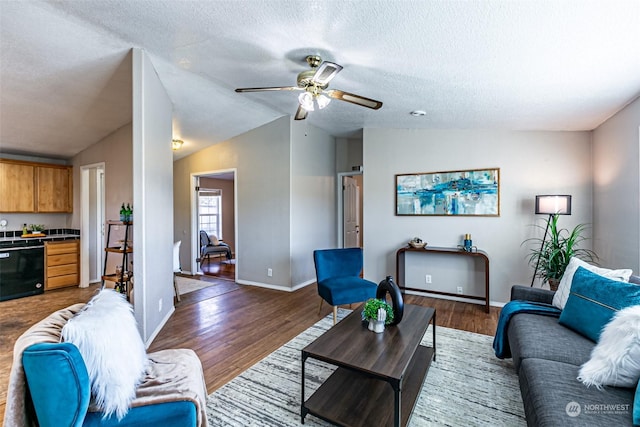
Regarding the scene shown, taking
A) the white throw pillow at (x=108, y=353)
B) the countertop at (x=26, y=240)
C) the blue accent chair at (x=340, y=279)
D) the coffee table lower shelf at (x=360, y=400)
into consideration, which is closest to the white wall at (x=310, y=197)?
the blue accent chair at (x=340, y=279)

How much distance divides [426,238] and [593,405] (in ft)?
10.6

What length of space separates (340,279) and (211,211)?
5.83 meters

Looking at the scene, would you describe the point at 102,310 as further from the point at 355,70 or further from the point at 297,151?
the point at 297,151

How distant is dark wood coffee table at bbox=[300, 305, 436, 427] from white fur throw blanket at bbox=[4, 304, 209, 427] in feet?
2.03

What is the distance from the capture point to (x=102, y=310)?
152 centimetres

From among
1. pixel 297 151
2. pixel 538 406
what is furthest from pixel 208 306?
pixel 538 406

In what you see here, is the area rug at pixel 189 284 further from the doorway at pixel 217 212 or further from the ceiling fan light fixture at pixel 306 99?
the ceiling fan light fixture at pixel 306 99

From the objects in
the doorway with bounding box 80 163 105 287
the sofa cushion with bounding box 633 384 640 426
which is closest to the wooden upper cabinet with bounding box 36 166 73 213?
the doorway with bounding box 80 163 105 287

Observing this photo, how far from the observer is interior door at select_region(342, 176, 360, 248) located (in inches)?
244

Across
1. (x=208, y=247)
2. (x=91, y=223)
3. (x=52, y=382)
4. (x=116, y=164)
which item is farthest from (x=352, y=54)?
(x=208, y=247)

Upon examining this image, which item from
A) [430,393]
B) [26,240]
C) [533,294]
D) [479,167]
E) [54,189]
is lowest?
[430,393]

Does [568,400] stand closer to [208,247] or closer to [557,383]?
[557,383]

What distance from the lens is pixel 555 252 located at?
3.32 meters

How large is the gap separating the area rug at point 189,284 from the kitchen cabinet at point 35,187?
234 centimetres
